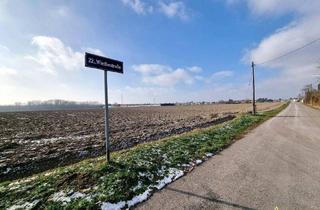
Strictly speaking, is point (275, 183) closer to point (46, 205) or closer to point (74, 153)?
point (46, 205)

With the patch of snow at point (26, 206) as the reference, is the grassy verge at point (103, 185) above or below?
above

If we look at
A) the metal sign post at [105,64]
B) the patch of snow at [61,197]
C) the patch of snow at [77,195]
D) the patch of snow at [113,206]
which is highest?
the metal sign post at [105,64]

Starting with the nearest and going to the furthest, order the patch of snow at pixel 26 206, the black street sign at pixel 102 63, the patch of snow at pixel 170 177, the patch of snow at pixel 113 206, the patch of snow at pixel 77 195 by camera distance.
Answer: the patch of snow at pixel 113 206, the patch of snow at pixel 26 206, the patch of snow at pixel 77 195, the patch of snow at pixel 170 177, the black street sign at pixel 102 63

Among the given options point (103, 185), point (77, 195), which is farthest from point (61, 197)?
point (103, 185)

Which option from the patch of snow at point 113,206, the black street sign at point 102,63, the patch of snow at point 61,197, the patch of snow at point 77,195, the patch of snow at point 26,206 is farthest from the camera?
the black street sign at point 102,63

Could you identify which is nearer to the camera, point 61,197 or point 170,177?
point 61,197

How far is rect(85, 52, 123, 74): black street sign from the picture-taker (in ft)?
17.7

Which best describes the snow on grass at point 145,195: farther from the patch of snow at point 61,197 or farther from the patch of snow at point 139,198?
the patch of snow at point 61,197

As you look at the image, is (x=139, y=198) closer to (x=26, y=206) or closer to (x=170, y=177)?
(x=170, y=177)

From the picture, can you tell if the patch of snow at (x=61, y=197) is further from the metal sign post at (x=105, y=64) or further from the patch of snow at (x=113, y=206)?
the metal sign post at (x=105, y=64)

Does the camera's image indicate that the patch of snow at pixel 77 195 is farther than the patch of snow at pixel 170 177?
No

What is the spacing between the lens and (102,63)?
580cm

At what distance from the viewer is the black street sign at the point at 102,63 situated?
5.39m

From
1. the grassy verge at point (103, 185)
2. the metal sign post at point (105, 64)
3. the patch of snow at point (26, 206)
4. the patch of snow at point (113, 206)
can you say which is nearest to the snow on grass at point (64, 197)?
the grassy verge at point (103, 185)
